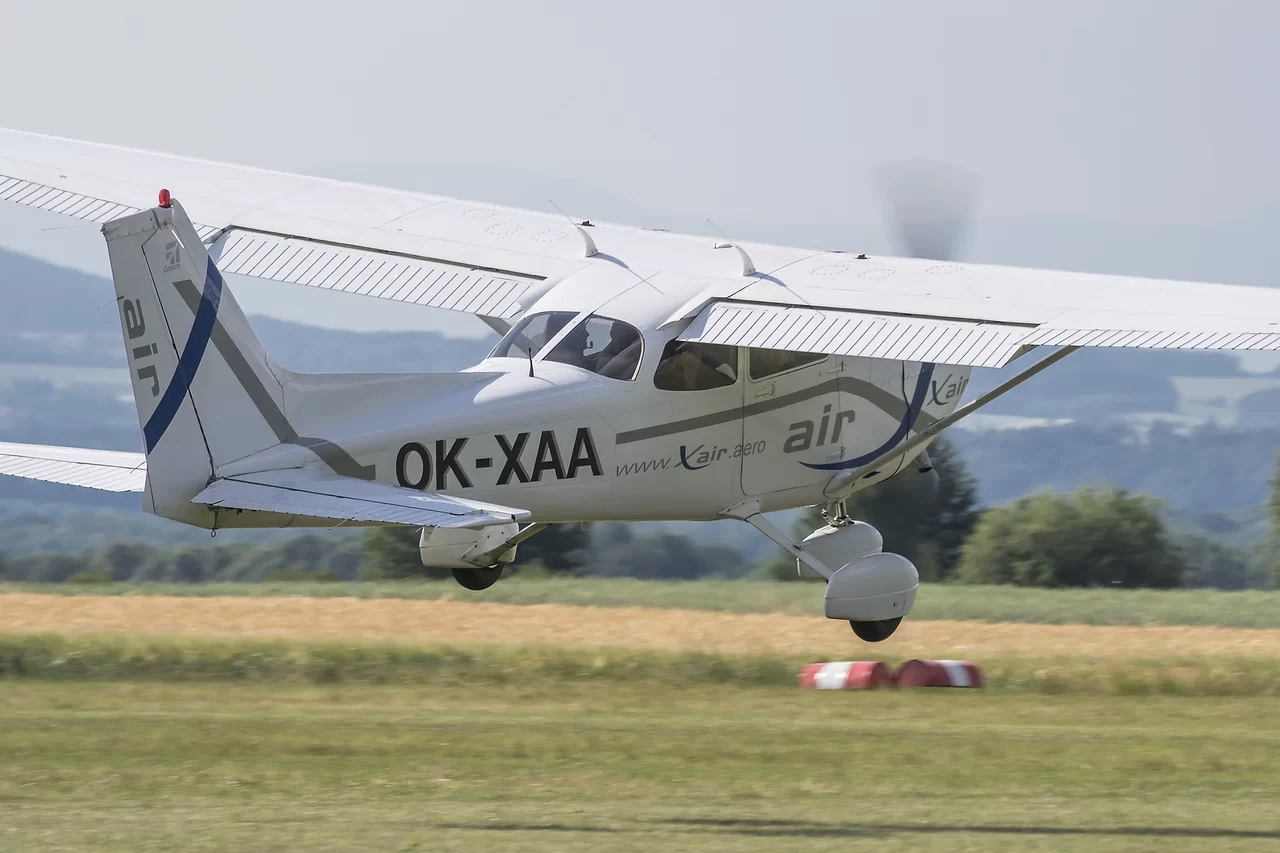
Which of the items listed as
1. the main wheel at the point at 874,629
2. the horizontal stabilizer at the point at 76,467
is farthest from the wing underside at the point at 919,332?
the horizontal stabilizer at the point at 76,467

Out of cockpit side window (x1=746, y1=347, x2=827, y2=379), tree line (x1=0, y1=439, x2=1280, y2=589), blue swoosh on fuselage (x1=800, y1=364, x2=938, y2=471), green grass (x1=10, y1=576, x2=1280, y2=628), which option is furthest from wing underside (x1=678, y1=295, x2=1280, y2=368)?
tree line (x1=0, y1=439, x2=1280, y2=589)

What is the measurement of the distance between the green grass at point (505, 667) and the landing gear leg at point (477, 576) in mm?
567

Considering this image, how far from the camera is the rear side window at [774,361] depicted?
45.7ft

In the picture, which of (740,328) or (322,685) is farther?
(322,685)

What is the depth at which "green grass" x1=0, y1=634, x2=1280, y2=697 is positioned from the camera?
49.1 feet

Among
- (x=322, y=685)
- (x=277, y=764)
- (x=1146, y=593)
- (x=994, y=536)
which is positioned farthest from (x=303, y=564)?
(x=277, y=764)

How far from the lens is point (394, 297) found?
51.0 ft

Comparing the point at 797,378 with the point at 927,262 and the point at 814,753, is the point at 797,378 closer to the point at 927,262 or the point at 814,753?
the point at 927,262

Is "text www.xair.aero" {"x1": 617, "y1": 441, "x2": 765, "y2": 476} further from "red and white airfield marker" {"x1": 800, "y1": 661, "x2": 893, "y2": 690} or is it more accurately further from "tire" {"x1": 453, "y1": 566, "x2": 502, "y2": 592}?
"tire" {"x1": 453, "y1": 566, "x2": 502, "y2": 592}

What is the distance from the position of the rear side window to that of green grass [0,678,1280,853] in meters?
2.52

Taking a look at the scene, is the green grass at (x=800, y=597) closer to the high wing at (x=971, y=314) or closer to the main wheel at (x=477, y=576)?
the main wheel at (x=477, y=576)

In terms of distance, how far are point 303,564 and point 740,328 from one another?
44333mm

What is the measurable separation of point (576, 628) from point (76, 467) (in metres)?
7.18

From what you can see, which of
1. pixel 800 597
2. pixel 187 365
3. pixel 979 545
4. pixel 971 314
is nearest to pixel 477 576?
pixel 800 597
